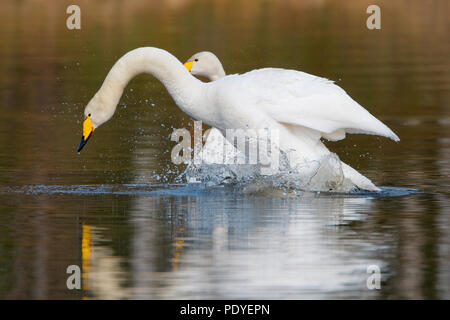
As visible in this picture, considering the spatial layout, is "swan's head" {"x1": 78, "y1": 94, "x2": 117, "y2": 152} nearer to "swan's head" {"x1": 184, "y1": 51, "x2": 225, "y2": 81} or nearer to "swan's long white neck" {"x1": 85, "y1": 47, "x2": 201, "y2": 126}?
"swan's long white neck" {"x1": 85, "y1": 47, "x2": 201, "y2": 126}

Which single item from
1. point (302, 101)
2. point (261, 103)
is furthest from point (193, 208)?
point (302, 101)

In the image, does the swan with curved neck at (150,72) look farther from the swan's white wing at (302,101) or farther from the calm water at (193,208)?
the calm water at (193,208)

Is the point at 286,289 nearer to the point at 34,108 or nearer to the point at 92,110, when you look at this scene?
the point at 92,110

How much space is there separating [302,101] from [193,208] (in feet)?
5.04

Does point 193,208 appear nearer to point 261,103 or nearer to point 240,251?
point 261,103

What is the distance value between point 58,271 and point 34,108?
37.6ft

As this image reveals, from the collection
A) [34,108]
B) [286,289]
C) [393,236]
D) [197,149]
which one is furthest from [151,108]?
[286,289]

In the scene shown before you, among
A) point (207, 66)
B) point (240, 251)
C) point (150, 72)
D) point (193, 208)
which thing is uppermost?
point (207, 66)

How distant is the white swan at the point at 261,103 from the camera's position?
11.2 meters

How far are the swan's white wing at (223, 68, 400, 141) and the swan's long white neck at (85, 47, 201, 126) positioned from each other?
0.41 metres

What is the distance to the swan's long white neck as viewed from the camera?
1147 centimetres

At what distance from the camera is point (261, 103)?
11.2 metres

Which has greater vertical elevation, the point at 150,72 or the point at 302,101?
the point at 150,72

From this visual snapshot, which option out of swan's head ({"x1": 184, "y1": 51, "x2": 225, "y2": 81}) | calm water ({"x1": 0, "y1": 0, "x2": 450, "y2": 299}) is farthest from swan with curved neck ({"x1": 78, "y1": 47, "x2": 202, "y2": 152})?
swan's head ({"x1": 184, "y1": 51, "x2": 225, "y2": 81})
